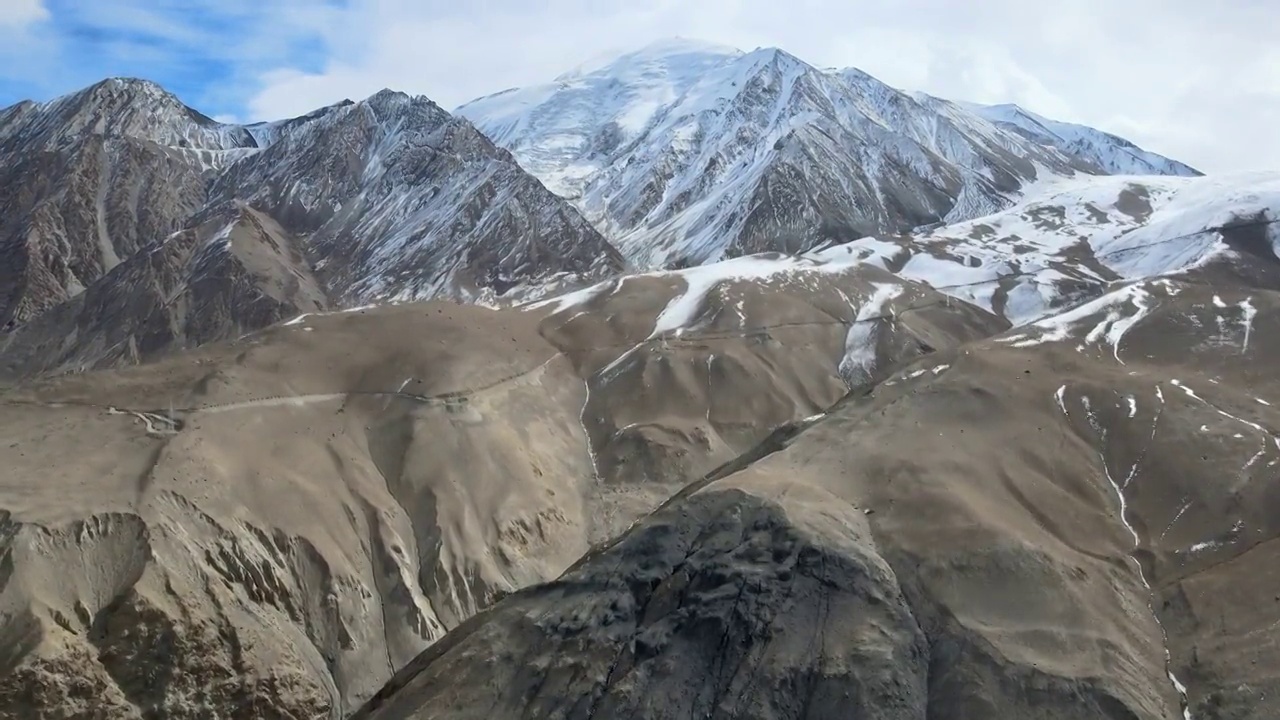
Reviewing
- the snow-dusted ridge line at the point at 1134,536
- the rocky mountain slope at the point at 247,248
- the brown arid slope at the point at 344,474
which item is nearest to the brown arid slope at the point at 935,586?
the snow-dusted ridge line at the point at 1134,536

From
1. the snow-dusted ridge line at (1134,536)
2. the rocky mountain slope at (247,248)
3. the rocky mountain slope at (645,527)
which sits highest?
the rocky mountain slope at (247,248)

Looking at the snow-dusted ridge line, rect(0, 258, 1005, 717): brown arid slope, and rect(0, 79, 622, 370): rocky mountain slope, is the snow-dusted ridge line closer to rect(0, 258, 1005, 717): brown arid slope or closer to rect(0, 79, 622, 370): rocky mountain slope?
rect(0, 258, 1005, 717): brown arid slope

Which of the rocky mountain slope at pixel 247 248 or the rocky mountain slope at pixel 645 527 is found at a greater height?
the rocky mountain slope at pixel 247 248

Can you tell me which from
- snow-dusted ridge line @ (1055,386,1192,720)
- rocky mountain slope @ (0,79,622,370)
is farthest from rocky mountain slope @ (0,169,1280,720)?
rocky mountain slope @ (0,79,622,370)

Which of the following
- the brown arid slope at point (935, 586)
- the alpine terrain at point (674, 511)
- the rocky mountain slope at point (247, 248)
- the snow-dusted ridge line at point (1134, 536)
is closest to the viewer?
the brown arid slope at point (935, 586)

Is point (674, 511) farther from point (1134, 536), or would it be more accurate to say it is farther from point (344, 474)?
point (344, 474)

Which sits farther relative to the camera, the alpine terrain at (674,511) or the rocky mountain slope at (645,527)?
the alpine terrain at (674,511)

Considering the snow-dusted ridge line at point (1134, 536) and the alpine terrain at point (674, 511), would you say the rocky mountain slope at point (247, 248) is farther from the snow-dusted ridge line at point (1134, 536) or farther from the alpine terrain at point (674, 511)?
the snow-dusted ridge line at point (1134, 536)
